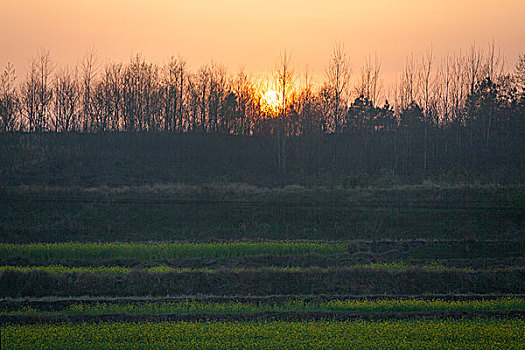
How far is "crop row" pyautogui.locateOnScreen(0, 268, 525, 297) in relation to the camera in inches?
762

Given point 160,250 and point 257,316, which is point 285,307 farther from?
point 160,250

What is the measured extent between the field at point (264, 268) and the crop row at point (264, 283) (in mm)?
56

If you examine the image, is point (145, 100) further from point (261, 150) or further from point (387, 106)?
point (387, 106)

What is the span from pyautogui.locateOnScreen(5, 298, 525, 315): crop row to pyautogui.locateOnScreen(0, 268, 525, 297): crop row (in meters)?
2.56

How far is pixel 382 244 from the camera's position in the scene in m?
25.3

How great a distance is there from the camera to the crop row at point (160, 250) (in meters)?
23.3

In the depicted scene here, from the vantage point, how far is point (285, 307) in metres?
16.4

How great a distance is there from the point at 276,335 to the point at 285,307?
294cm

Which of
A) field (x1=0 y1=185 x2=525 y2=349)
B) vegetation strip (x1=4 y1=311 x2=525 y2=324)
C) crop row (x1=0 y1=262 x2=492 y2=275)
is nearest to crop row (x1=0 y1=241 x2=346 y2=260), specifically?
field (x1=0 y1=185 x2=525 y2=349)

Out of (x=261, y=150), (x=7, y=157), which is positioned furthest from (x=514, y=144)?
(x=7, y=157)

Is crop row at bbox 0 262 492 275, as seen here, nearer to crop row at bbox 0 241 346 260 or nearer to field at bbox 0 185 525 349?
field at bbox 0 185 525 349

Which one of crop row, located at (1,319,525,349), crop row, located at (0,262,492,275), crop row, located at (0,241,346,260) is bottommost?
crop row, located at (1,319,525,349)

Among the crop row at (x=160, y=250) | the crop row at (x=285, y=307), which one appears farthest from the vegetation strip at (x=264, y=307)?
the crop row at (x=160, y=250)

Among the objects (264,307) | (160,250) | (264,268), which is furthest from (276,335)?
(160,250)
